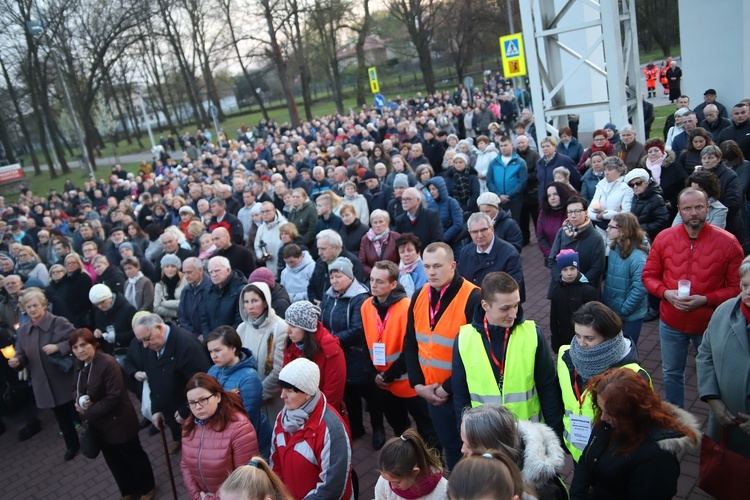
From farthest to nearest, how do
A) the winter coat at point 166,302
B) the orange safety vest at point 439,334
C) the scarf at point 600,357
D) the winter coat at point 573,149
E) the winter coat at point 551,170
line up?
the winter coat at point 573,149 < the winter coat at point 551,170 < the winter coat at point 166,302 < the orange safety vest at point 439,334 < the scarf at point 600,357

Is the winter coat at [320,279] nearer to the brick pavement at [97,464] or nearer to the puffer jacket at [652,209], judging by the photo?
the brick pavement at [97,464]

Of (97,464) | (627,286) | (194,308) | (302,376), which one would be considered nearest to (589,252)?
(627,286)

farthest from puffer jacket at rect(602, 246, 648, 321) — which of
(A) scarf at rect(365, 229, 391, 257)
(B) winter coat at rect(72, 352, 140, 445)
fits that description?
(B) winter coat at rect(72, 352, 140, 445)

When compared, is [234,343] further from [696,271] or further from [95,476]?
[696,271]

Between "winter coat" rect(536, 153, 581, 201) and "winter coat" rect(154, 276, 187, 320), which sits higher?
"winter coat" rect(536, 153, 581, 201)

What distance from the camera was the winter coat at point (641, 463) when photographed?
2.41m

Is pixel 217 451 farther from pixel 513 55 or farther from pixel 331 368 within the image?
pixel 513 55

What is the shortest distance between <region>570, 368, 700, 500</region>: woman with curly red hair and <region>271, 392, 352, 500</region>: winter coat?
1.49 metres

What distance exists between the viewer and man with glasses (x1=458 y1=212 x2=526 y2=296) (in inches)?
191

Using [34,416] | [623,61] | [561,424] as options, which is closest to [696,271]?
[561,424]

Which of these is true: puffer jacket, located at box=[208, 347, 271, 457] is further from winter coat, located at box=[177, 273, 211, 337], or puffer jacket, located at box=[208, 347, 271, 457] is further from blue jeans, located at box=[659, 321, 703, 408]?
blue jeans, located at box=[659, 321, 703, 408]

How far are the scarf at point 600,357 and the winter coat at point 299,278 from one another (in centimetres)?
359

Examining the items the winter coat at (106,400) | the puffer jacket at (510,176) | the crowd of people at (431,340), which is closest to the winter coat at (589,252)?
the crowd of people at (431,340)

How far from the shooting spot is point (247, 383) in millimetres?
3936
